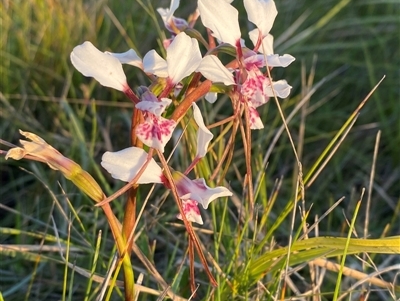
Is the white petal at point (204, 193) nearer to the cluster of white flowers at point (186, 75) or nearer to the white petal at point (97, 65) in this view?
the cluster of white flowers at point (186, 75)

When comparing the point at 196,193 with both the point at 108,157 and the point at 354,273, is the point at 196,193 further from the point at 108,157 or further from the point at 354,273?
the point at 354,273

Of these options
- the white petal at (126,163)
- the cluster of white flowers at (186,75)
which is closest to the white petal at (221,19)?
the cluster of white flowers at (186,75)

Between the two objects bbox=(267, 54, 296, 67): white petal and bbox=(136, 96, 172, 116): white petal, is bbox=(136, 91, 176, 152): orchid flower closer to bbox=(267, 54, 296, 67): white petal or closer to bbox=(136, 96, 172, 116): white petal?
bbox=(136, 96, 172, 116): white petal

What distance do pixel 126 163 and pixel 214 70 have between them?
4.6 inches

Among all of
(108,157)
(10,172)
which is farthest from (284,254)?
(10,172)

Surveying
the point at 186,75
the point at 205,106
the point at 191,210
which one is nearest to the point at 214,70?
the point at 186,75

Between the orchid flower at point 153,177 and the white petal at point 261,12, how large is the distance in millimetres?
165

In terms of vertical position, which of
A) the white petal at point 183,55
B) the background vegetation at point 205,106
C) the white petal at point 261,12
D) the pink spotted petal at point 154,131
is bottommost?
the background vegetation at point 205,106

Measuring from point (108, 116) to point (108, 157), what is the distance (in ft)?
2.68

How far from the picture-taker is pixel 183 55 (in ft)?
1.83

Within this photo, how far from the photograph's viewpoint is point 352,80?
1.53 meters

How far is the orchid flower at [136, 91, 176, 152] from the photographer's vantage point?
55cm

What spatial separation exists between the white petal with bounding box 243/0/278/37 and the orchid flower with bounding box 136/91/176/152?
0.13 m

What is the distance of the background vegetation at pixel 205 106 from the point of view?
110cm
